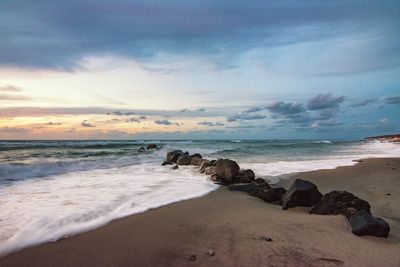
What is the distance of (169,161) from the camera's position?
17.8 meters

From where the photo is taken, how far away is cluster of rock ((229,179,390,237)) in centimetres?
449

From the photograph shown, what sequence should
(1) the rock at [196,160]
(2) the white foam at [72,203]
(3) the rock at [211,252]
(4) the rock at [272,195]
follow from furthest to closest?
(1) the rock at [196,160], (4) the rock at [272,195], (2) the white foam at [72,203], (3) the rock at [211,252]

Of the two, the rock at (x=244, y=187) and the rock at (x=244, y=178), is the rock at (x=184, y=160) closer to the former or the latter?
the rock at (x=244, y=178)

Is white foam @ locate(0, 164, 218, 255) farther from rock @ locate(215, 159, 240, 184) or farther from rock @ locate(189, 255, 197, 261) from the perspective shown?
rock @ locate(189, 255, 197, 261)

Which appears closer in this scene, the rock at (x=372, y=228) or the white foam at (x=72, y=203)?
the rock at (x=372, y=228)

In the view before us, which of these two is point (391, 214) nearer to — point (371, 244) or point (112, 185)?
point (371, 244)

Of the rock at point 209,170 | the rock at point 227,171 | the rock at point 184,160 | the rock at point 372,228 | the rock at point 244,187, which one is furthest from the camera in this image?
the rock at point 184,160

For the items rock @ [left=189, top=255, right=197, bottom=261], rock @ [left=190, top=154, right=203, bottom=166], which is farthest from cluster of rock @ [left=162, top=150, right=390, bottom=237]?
rock @ [left=190, top=154, right=203, bottom=166]

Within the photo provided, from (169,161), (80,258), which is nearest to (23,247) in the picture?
(80,258)

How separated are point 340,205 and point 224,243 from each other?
8.20 feet

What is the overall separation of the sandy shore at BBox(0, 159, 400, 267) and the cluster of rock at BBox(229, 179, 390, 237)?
0.15 meters

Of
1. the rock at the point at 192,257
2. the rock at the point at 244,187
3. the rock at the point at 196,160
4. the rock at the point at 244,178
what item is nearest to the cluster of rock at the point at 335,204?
the rock at the point at 244,187

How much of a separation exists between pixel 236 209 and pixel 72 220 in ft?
10.3

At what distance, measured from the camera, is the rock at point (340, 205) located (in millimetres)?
5465
